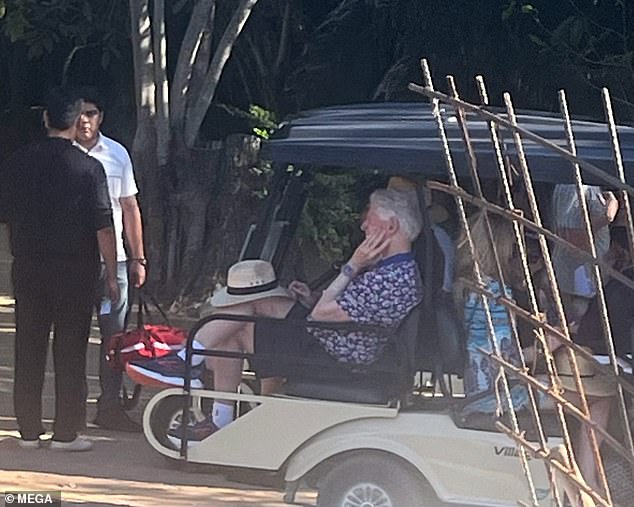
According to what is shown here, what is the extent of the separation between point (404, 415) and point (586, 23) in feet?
27.2

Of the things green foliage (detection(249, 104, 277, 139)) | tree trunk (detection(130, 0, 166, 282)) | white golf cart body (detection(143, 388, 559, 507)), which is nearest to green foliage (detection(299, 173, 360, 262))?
tree trunk (detection(130, 0, 166, 282))

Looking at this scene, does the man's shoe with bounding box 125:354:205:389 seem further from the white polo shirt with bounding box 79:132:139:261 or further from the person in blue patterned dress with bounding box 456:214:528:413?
the person in blue patterned dress with bounding box 456:214:528:413

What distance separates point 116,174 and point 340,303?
6.55 ft

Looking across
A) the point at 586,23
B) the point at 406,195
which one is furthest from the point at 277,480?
the point at 586,23

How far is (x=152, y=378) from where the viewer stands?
640 centimetres

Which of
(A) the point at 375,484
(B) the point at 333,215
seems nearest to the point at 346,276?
(A) the point at 375,484

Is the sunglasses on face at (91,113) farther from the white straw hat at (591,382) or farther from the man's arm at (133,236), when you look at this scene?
the white straw hat at (591,382)

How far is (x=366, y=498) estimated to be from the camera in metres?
5.48

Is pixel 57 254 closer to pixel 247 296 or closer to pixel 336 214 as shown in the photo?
pixel 247 296

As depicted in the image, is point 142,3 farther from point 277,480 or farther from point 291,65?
point 277,480

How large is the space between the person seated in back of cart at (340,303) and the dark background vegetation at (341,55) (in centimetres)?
468

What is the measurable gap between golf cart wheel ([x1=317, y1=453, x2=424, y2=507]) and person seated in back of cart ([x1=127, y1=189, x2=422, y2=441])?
0.45 meters

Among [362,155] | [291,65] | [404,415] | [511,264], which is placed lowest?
[404,415]

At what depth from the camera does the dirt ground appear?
5.96 m
